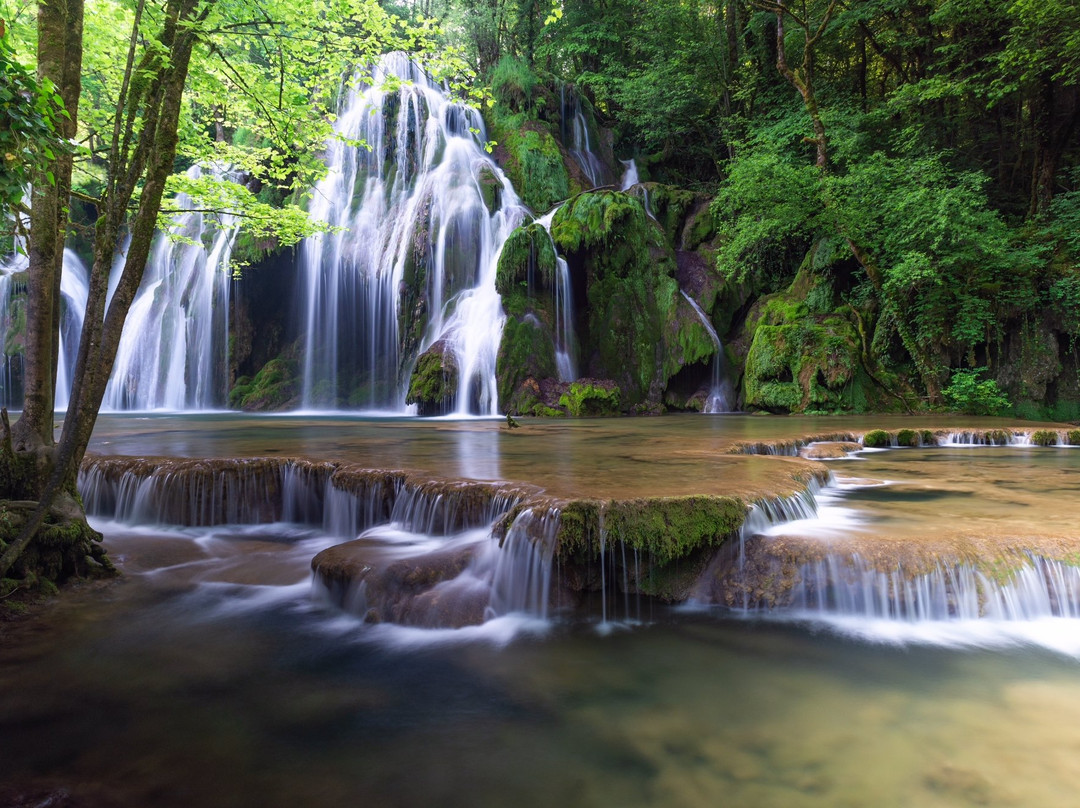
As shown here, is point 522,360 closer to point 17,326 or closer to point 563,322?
point 563,322

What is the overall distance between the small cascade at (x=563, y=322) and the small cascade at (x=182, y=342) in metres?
13.0

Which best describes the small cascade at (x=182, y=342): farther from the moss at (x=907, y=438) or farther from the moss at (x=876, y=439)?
the moss at (x=907, y=438)

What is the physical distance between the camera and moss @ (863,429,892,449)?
9641 millimetres

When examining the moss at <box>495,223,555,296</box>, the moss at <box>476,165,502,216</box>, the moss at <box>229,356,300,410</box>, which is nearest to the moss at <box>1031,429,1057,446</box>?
the moss at <box>495,223,555,296</box>

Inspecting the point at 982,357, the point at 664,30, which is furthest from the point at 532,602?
the point at 664,30

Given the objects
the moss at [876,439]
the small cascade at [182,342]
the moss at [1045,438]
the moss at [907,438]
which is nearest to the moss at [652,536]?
the moss at [876,439]

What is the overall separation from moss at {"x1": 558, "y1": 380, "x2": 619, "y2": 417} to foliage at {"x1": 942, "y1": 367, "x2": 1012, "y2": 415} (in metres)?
8.22

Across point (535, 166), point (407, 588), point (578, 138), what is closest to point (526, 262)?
point (535, 166)

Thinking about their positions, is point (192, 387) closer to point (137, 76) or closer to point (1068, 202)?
point (137, 76)

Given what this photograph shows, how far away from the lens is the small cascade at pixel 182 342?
22219 millimetres

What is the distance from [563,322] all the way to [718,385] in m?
5.10

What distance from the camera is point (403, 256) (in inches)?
784

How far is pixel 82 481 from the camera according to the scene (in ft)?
23.5

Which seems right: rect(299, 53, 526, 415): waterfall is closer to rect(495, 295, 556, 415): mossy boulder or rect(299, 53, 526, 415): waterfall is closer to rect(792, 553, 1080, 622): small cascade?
rect(495, 295, 556, 415): mossy boulder
